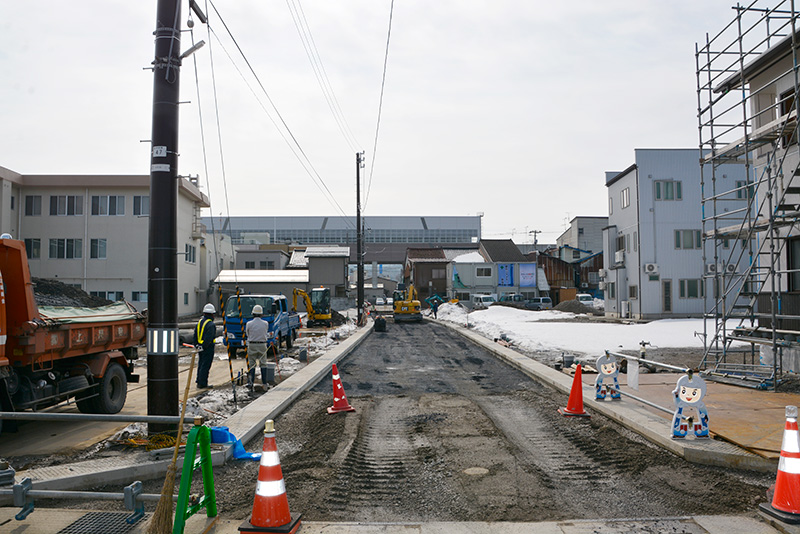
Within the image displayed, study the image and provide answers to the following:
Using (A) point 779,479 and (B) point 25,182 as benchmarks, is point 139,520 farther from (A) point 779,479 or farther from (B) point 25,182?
(B) point 25,182

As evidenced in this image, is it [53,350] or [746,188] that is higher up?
[746,188]

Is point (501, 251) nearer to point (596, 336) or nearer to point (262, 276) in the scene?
point (262, 276)

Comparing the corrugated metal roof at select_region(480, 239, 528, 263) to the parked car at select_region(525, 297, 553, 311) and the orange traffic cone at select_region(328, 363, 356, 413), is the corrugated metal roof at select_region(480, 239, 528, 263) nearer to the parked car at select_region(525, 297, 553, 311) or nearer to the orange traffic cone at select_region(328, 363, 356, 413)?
the parked car at select_region(525, 297, 553, 311)

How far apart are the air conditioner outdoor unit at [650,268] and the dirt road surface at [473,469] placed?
29.7 meters

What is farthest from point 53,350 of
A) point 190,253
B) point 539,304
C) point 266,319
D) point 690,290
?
point 539,304

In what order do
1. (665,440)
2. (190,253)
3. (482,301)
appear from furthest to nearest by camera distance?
(482,301) < (190,253) < (665,440)

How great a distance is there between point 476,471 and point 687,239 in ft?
122

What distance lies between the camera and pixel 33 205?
40.6 meters

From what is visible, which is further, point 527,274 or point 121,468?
point 527,274

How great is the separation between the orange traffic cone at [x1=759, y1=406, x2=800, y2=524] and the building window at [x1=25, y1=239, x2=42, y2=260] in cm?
4586

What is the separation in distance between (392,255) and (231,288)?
53.3 m

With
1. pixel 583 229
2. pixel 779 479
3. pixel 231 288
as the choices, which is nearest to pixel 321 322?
pixel 231 288

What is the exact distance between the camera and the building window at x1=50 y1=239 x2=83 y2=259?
41.0m

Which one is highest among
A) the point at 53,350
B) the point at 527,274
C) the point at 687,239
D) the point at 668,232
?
the point at 668,232
